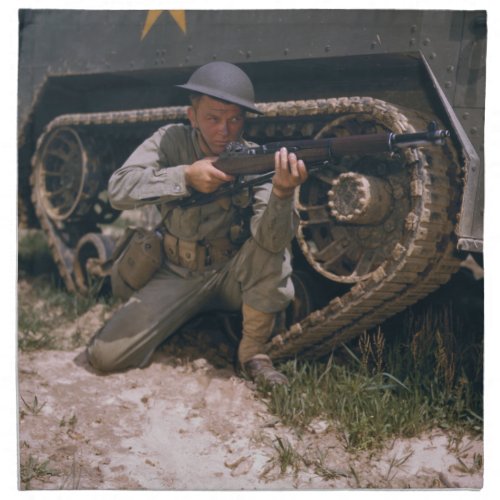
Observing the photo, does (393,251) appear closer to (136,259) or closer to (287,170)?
(287,170)

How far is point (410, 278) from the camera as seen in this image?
16.8 ft

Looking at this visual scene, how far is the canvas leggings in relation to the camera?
5.47 meters

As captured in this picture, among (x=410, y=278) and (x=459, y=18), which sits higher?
(x=459, y=18)

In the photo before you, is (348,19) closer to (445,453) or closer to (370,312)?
(370,312)

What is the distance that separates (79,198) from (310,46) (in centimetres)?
232

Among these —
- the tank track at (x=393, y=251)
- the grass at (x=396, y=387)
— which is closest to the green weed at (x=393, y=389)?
the grass at (x=396, y=387)

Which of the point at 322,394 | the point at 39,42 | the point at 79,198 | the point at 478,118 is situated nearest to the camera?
the point at 478,118

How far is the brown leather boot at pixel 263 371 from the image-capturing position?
5.34 m

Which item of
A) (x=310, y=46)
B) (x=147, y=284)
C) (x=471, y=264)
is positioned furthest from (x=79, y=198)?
(x=471, y=264)

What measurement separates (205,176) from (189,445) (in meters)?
1.51

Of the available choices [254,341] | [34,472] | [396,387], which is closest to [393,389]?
[396,387]

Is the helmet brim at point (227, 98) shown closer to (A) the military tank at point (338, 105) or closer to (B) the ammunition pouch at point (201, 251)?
(A) the military tank at point (338, 105)

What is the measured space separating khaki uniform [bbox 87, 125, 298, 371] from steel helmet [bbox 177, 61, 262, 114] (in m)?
0.29

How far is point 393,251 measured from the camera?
16.5 ft
